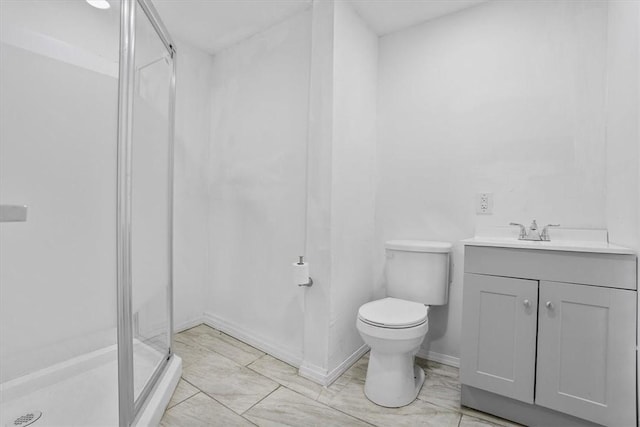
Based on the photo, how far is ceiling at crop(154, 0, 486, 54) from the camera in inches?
76.4

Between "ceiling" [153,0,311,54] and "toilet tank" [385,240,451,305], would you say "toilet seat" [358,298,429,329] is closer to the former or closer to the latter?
"toilet tank" [385,240,451,305]

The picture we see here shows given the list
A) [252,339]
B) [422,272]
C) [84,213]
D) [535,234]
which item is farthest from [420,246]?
[84,213]

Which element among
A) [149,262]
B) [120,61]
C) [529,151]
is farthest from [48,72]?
[529,151]

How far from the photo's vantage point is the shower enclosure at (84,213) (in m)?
1.26

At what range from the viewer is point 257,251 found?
90.4 inches

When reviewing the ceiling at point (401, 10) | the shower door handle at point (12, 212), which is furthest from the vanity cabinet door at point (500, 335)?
the shower door handle at point (12, 212)

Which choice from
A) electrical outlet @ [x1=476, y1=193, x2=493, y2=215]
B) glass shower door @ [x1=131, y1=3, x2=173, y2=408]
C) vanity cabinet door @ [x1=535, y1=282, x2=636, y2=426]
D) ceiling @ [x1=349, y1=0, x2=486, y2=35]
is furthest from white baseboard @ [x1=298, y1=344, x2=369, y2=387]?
ceiling @ [x1=349, y1=0, x2=486, y2=35]

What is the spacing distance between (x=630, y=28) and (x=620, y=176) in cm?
63

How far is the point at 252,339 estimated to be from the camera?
225cm

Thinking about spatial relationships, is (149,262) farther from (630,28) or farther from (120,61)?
(630,28)

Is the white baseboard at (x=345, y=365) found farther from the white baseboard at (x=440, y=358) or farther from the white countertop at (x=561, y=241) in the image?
the white countertop at (x=561, y=241)

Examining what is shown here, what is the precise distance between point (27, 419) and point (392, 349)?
1626mm

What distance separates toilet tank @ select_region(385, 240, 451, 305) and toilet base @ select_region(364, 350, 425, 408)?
15.2 inches

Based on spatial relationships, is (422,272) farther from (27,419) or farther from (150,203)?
(27,419)
